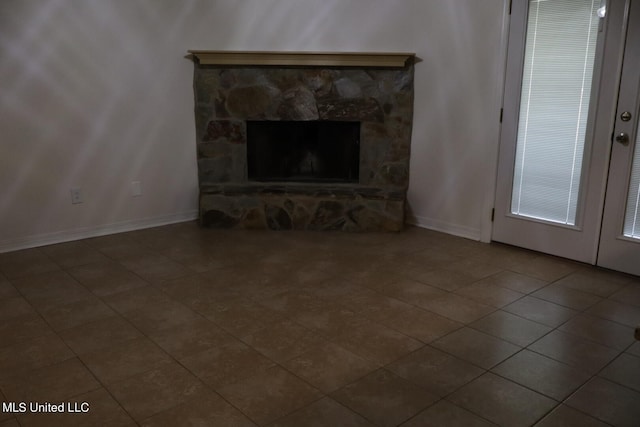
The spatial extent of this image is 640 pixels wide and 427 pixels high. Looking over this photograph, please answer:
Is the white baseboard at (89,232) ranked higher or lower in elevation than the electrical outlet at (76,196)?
lower

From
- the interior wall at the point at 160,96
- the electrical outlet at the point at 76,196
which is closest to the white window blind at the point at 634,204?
the interior wall at the point at 160,96

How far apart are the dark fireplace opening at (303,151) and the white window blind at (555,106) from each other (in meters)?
1.32

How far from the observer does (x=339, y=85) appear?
406 centimetres

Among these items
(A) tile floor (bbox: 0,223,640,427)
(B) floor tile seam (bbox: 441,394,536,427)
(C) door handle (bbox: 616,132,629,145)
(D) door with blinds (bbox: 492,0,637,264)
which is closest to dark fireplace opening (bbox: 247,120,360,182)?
(A) tile floor (bbox: 0,223,640,427)

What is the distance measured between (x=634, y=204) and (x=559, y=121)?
0.68 metres

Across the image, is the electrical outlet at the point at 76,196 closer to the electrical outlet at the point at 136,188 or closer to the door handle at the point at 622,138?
the electrical outlet at the point at 136,188

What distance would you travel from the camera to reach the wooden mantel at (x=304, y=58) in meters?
3.95

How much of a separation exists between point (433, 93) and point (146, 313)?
8.82 feet

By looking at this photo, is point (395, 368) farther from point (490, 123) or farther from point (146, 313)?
point (490, 123)

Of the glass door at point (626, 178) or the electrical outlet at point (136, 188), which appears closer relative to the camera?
the glass door at point (626, 178)

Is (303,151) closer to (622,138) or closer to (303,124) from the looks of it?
(303,124)

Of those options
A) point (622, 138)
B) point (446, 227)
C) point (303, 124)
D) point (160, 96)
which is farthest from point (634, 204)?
point (160, 96)

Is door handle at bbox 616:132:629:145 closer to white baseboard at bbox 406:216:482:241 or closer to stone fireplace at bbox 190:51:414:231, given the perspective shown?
white baseboard at bbox 406:216:482:241

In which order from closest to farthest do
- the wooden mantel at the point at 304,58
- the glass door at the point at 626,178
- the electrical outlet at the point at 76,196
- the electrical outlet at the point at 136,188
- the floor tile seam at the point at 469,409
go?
the floor tile seam at the point at 469,409 → the glass door at the point at 626,178 → the electrical outlet at the point at 76,196 → the wooden mantel at the point at 304,58 → the electrical outlet at the point at 136,188
